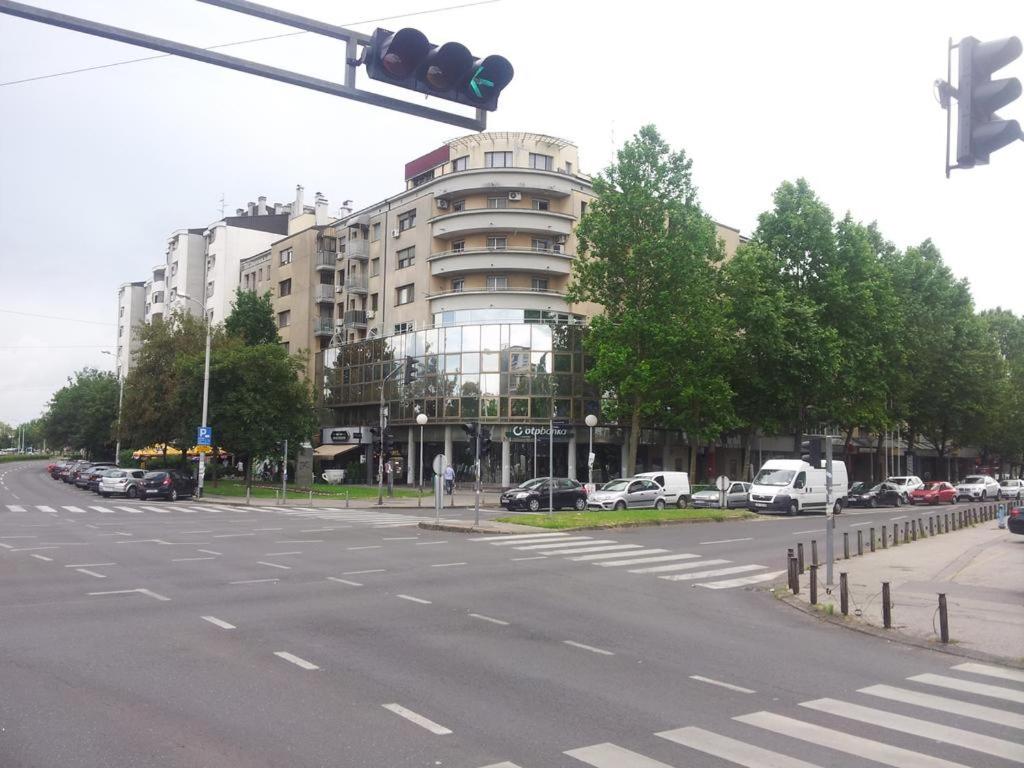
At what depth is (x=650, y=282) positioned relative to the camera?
4522cm

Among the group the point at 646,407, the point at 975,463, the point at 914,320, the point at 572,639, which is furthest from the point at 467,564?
the point at 975,463

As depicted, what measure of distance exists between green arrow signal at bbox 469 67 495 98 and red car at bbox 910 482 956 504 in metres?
51.6

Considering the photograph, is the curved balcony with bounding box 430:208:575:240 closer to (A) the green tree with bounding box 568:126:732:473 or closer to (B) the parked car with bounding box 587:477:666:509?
(A) the green tree with bounding box 568:126:732:473

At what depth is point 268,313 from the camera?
67.1 metres

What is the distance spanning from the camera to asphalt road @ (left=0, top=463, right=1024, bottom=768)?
621cm

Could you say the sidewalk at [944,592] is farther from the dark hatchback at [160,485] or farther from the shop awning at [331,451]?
the shop awning at [331,451]

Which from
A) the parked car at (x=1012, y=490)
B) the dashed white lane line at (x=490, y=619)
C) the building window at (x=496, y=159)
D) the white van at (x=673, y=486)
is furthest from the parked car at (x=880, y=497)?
the dashed white lane line at (x=490, y=619)

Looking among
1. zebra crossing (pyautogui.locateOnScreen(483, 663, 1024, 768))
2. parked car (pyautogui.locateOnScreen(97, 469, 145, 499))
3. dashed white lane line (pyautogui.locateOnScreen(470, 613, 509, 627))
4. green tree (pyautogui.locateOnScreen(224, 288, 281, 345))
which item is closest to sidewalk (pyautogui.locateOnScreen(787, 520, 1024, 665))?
zebra crossing (pyautogui.locateOnScreen(483, 663, 1024, 768))

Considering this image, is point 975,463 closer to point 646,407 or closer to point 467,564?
point 646,407

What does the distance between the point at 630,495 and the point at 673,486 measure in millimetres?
3598

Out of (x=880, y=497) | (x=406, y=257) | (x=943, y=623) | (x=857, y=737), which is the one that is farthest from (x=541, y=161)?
(x=857, y=737)

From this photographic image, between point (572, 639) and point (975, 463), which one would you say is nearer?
point (572, 639)

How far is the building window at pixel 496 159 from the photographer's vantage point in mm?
57688

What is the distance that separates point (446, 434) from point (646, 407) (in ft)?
49.5
